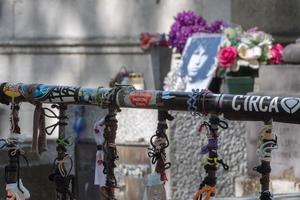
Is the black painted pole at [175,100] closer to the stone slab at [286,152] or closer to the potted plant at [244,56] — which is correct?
the stone slab at [286,152]

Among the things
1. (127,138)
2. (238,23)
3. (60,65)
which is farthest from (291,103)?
(60,65)

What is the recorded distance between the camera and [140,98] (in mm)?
3037

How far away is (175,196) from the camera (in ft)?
25.7

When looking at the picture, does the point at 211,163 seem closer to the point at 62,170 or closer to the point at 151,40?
the point at 62,170

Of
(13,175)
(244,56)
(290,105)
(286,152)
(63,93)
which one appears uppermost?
(244,56)

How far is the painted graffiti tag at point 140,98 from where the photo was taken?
3.02 m

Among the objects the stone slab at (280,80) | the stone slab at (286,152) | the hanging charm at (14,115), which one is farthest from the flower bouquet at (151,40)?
the hanging charm at (14,115)

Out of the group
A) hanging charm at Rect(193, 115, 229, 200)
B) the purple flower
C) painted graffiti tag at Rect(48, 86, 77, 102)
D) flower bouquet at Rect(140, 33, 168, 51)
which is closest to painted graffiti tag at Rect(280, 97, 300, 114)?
hanging charm at Rect(193, 115, 229, 200)

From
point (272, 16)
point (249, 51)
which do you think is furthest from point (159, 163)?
point (272, 16)

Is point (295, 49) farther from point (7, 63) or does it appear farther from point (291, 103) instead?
point (7, 63)

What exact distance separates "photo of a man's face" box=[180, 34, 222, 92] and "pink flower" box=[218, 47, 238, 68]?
0.36 m

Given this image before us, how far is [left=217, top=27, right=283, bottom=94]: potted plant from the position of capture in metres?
9.06

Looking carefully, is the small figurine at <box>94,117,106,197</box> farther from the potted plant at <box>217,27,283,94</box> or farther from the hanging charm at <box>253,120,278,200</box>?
the potted plant at <box>217,27,283,94</box>

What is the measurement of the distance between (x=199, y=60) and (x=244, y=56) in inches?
37.8
